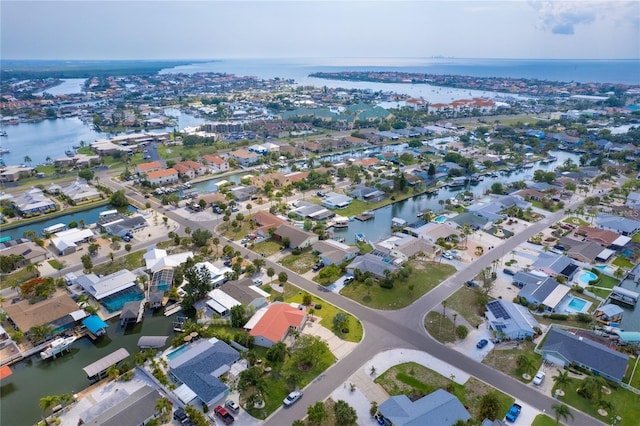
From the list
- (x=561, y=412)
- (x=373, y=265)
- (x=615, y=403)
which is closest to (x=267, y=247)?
(x=373, y=265)

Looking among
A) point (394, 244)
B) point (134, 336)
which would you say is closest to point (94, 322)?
point (134, 336)

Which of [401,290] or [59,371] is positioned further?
[401,290]

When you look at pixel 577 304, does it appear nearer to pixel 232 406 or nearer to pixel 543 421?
pixel 543 421

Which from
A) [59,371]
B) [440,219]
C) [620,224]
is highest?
[620,224]

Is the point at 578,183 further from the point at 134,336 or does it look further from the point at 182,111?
the point at 182,111

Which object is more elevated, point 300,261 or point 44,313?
point 44,313

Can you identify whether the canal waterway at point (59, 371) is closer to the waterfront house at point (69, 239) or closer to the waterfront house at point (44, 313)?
the waterfront house at point (44, 313)

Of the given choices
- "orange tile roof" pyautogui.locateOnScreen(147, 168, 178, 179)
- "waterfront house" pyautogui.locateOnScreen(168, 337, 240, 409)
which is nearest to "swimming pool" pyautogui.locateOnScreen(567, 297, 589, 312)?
"waterfront house" pyautogui.locateOnScreen(168, 337, 240, 409)
